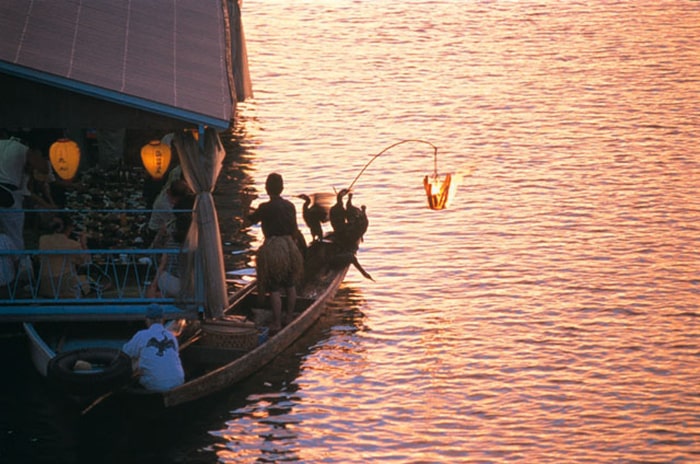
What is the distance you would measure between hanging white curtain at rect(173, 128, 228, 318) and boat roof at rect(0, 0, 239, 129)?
0.36 meters

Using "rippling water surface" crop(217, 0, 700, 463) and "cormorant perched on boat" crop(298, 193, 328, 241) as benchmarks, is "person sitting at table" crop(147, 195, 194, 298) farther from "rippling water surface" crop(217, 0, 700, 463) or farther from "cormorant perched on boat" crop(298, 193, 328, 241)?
"cormorant perched on boat" crop(298, 193, 328, 241)

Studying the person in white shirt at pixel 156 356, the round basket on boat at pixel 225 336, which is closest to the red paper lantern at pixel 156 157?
the round basket on boat at pixel 225 336

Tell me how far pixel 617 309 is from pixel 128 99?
9550mm

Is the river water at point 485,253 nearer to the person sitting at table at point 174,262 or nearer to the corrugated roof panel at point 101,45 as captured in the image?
the person sitting at table at point 174,262

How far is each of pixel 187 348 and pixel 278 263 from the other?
217 centimetres

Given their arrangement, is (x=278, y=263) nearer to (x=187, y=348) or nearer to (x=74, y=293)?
(x=187, y=348)

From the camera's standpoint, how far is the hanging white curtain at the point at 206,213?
1817 cm

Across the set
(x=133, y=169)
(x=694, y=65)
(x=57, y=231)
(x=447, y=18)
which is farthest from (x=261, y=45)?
(x=57, y=231)

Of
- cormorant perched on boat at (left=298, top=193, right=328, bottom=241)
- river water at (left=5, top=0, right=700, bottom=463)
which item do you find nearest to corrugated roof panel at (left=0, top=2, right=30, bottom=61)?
river water at (left=5, top=0, right=700, bottom=463)

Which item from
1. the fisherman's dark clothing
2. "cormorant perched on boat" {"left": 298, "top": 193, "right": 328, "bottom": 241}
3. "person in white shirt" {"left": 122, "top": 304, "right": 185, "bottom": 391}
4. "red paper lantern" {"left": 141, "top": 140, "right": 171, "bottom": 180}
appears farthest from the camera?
"cormorant perched on boat" {"left": 298, "top": 193, "right": 328, "bottom": 241}

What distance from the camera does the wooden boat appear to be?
16.6 metres

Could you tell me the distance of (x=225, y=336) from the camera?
18844 millimetres

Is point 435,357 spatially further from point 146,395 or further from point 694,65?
point 694,65

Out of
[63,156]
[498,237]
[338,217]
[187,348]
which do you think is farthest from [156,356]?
[498,237]
